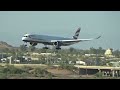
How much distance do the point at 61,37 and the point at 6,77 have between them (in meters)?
1.16

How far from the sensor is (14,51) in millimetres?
8062

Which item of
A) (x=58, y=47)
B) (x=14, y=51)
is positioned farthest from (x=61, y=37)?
(x=14, y=51)

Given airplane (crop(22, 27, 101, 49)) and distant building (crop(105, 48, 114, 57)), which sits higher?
airplane (crop(22, 27, 101, 49))

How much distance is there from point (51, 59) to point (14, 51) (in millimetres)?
687

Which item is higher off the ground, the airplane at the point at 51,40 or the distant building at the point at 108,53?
the airplane at the point at 51,40

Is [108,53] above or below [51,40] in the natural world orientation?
below
